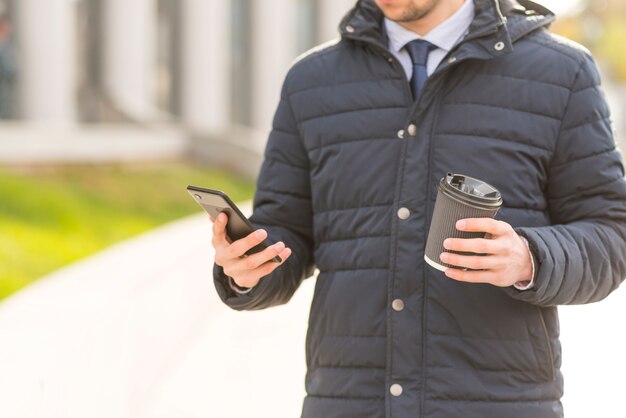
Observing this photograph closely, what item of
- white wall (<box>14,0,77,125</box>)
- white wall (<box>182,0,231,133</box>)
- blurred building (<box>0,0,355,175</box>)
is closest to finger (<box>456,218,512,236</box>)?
blurred building (<box>0,0,355,175</box>)

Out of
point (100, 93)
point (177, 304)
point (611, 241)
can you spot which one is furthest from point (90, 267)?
point (100, 93)

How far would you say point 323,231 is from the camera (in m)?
2.93

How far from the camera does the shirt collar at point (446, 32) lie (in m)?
A: 2.92

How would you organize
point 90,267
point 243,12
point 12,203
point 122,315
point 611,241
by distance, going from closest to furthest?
point 611,241, point 122,315, point 90,267, point 12,203, point 243,12

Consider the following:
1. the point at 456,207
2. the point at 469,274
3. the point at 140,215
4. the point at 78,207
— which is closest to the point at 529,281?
the point at 469,274

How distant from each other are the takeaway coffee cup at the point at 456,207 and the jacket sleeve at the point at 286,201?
0.61m

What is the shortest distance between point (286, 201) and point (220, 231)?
0.34 m

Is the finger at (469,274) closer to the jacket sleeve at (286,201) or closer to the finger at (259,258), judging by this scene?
the finger at (259,258)

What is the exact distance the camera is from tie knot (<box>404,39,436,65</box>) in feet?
9.63

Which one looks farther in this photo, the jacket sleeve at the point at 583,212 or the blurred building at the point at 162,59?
Result: the blurred building at the point at 162,59

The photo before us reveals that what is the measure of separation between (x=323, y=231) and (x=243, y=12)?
2997cm

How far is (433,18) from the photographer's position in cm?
292

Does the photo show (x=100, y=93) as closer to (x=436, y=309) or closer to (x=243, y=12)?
(x=243, y=12)

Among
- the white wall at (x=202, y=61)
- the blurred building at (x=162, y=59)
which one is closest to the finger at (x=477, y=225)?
the blurred building at (x=162, y=59)
